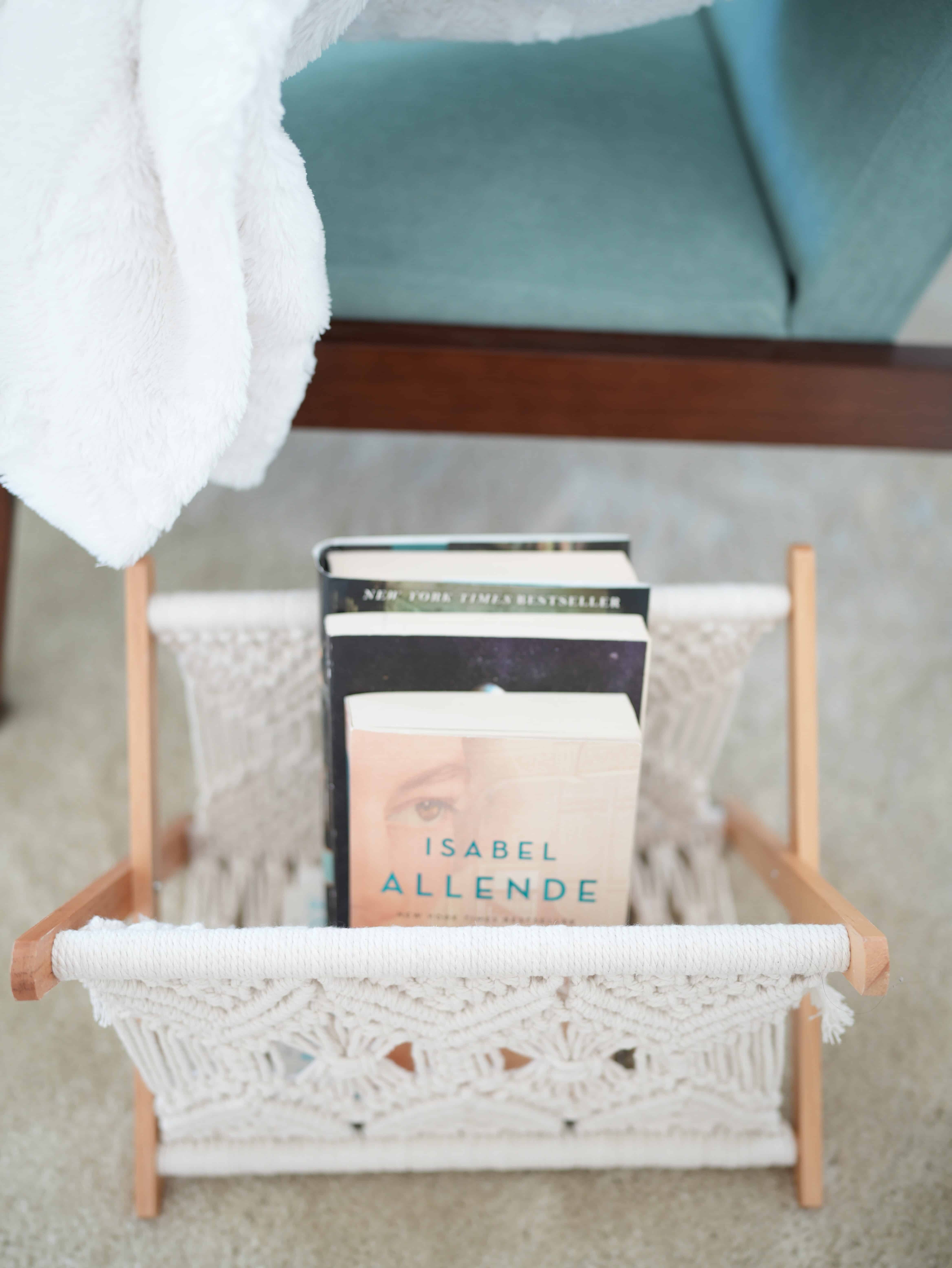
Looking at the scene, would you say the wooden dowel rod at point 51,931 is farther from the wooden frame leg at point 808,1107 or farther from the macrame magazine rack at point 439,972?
the wooden frame leg at point 808,1107

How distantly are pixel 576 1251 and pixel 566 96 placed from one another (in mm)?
886

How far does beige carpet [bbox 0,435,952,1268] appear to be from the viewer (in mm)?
649

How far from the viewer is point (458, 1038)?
541mm

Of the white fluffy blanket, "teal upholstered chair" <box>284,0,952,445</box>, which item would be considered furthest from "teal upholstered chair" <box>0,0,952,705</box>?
the white fluffy blanket

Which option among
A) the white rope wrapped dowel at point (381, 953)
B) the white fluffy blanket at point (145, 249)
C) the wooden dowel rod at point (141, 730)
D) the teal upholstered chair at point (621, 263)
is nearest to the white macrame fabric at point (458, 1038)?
the white rope wrapped dowel at point (381, 953)

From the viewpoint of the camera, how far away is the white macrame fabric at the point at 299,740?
638mm

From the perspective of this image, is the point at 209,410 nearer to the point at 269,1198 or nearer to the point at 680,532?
the point at 269,1198

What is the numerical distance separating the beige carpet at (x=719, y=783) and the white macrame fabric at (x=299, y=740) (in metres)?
0.12

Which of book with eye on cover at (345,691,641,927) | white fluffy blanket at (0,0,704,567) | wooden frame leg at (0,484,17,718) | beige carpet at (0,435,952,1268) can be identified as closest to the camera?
white fluffy blanket at (0,0,704,567)

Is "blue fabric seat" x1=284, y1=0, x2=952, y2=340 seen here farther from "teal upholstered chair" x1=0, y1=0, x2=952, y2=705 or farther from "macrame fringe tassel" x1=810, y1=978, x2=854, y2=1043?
"macrame fringe tassel" x1=810, y1=978, x2=854, y2=1043

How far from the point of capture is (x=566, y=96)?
82 centimetres

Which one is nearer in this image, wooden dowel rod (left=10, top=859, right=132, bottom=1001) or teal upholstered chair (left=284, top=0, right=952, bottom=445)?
wooden dowel rod (left=10, top=859, right=132, bottom=1001)

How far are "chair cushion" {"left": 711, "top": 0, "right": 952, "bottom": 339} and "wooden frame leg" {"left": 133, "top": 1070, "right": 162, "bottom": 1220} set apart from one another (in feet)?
2.39

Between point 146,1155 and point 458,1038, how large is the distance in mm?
257
